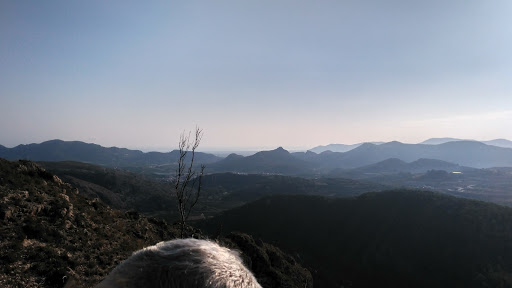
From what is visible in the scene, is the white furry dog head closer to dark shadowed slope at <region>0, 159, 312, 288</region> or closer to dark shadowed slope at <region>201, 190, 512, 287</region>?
dark shadowed slope at <region>0, 159, 312, 288</region>

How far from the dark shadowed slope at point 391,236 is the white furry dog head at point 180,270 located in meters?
48.1

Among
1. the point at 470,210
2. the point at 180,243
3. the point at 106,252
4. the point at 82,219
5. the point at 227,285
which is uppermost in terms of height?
the point at 180,243

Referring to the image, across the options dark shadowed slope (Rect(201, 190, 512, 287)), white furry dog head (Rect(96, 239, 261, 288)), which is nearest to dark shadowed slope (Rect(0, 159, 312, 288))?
white furry dog head (Rect(96, 239, 261, 288))

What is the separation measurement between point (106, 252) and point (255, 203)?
72854 mm

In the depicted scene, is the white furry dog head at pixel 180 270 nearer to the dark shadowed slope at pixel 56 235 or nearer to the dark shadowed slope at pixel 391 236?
the dark shadowed slope at pixel 56 235

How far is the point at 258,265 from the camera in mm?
28656

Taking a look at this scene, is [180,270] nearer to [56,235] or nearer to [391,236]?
[56,235]

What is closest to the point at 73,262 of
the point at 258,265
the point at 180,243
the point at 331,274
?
the point at 180,243

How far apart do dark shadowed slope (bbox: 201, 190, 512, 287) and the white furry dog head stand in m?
48.1

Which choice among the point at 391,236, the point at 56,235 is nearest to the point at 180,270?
the point at 56,235

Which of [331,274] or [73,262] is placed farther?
[331,274]

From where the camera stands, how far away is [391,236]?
208 feet

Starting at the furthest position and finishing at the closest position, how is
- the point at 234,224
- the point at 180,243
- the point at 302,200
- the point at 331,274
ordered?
the point at 302,200
the point at 234,224
the point at 331,274
the point at 180,243

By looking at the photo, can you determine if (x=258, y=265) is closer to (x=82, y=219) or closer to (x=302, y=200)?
(x=82, y=219)
